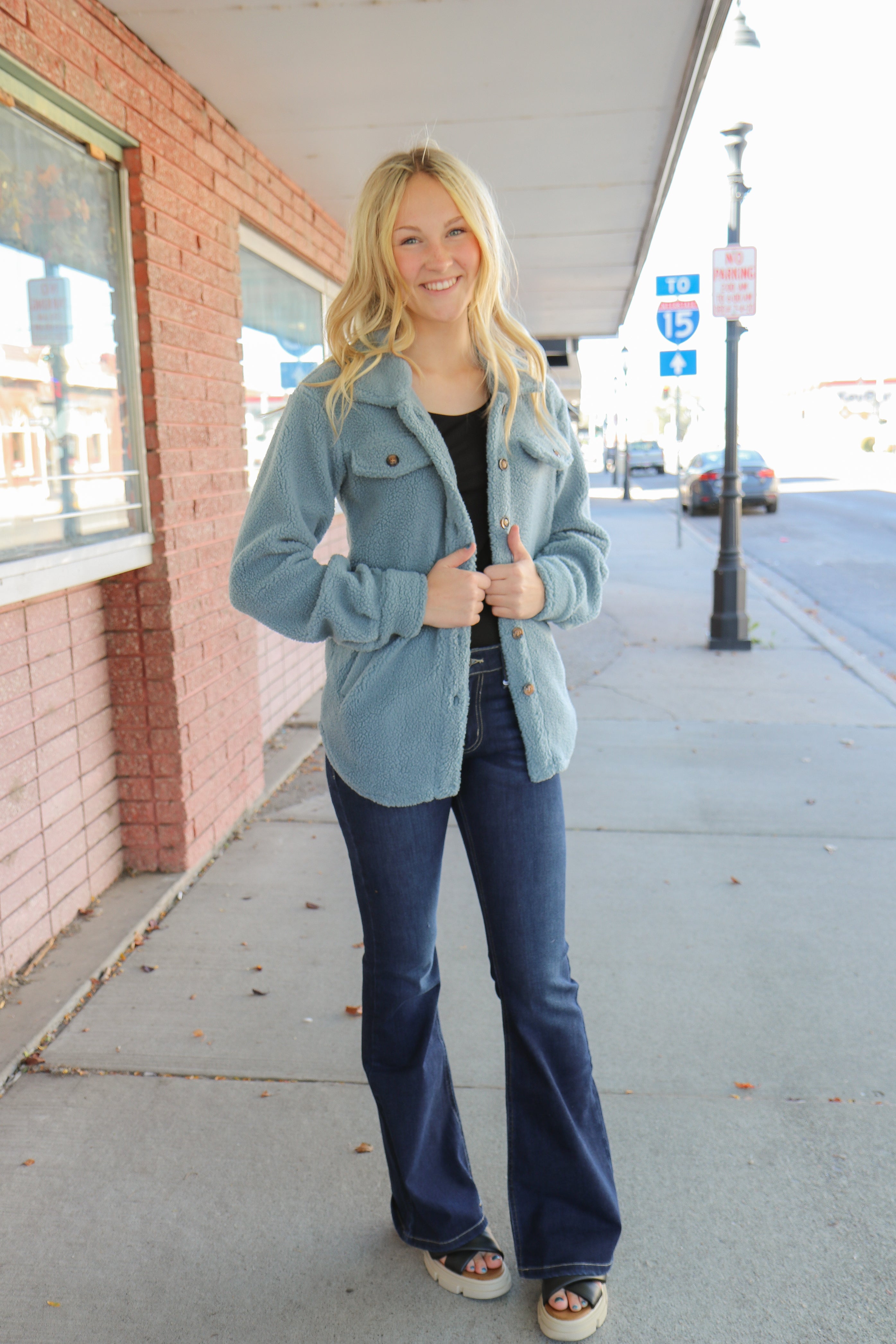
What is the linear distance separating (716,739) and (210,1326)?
460 cm

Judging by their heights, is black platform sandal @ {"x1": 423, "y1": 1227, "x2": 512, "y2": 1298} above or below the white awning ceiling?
below

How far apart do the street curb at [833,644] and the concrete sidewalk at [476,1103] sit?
2.81 m

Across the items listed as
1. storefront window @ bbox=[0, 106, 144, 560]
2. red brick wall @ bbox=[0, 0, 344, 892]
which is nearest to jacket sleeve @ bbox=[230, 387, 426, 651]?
storefront window @ bbox=[0, 106, 144, 560]

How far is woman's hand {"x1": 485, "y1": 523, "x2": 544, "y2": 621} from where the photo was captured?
1.97 metres

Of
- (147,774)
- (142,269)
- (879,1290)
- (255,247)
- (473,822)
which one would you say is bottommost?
(879,1290)

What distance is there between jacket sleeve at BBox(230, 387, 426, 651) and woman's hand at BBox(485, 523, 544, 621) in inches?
5.1

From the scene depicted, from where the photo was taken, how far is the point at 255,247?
526 cm

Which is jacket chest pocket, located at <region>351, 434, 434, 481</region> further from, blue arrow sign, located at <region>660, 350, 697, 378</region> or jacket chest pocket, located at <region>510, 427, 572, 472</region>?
blue arrow sign, located at <region>660, 350, 697, 378</region>

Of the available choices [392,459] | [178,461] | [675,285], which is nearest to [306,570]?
[392,459]

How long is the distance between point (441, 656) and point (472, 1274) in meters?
1.22

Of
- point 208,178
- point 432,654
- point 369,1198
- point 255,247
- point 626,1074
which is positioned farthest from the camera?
point 255,247

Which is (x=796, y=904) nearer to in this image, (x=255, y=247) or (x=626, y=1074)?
(x=626, y=1074)

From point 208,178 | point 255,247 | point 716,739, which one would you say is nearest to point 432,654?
point 208,178

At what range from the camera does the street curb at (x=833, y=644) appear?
Answer: 7602 millimetres
